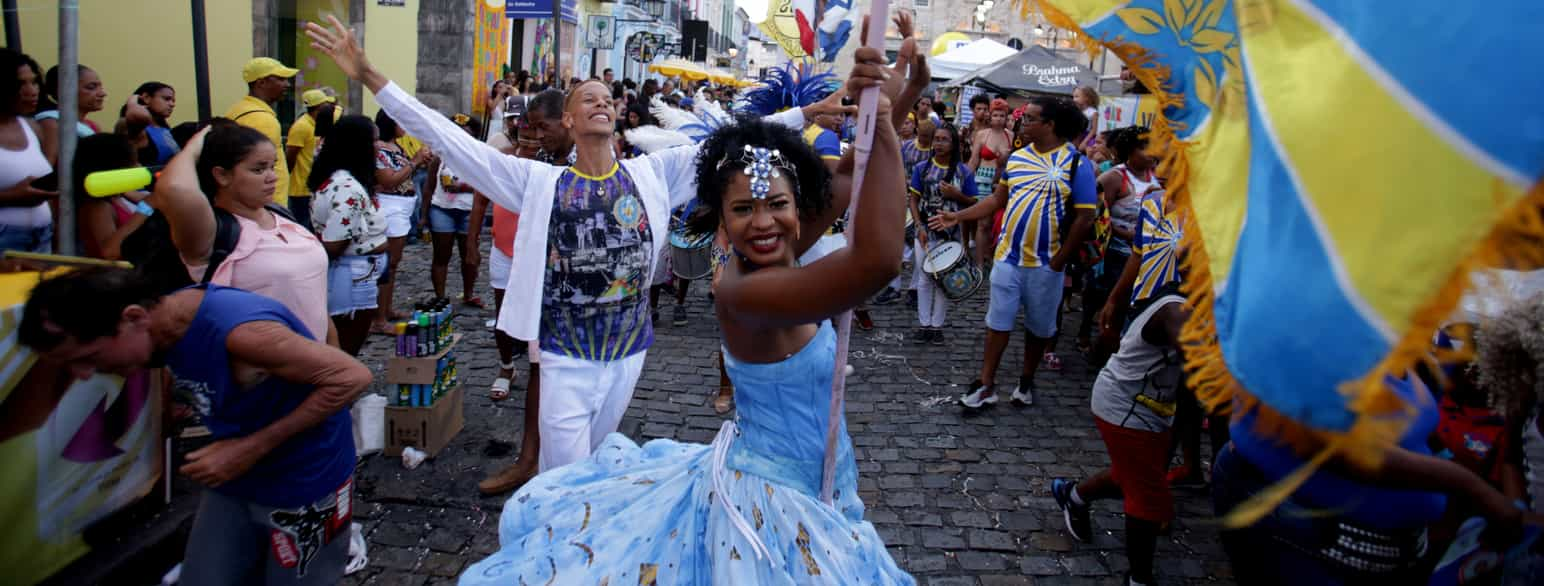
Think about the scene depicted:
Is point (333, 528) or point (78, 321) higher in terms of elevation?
point (78, 321)

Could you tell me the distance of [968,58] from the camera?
19484 millimetres

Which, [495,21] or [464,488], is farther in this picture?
[495,21]

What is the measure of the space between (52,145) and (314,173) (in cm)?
135

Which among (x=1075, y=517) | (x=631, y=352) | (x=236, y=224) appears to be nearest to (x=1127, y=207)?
(x=1075, y=517)

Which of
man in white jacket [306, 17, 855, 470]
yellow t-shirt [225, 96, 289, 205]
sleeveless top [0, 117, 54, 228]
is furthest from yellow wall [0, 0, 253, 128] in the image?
man in white jacket [306, 17, 855, 470]

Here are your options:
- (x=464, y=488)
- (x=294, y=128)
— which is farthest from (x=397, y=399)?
(x=294, y=128)

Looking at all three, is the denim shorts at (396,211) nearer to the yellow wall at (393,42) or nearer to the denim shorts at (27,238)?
the denim shorts at (27,238)

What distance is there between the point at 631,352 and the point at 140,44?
28.6 feet

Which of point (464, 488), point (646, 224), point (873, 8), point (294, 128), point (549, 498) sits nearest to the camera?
point (873, 8)

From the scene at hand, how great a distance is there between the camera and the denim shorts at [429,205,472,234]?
7.92m

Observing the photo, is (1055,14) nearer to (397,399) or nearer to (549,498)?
(549,498)

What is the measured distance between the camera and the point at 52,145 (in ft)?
16.9

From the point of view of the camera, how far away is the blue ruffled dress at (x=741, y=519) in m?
2.31

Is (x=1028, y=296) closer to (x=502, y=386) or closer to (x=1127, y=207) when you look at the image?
(x=1127, y=207)
